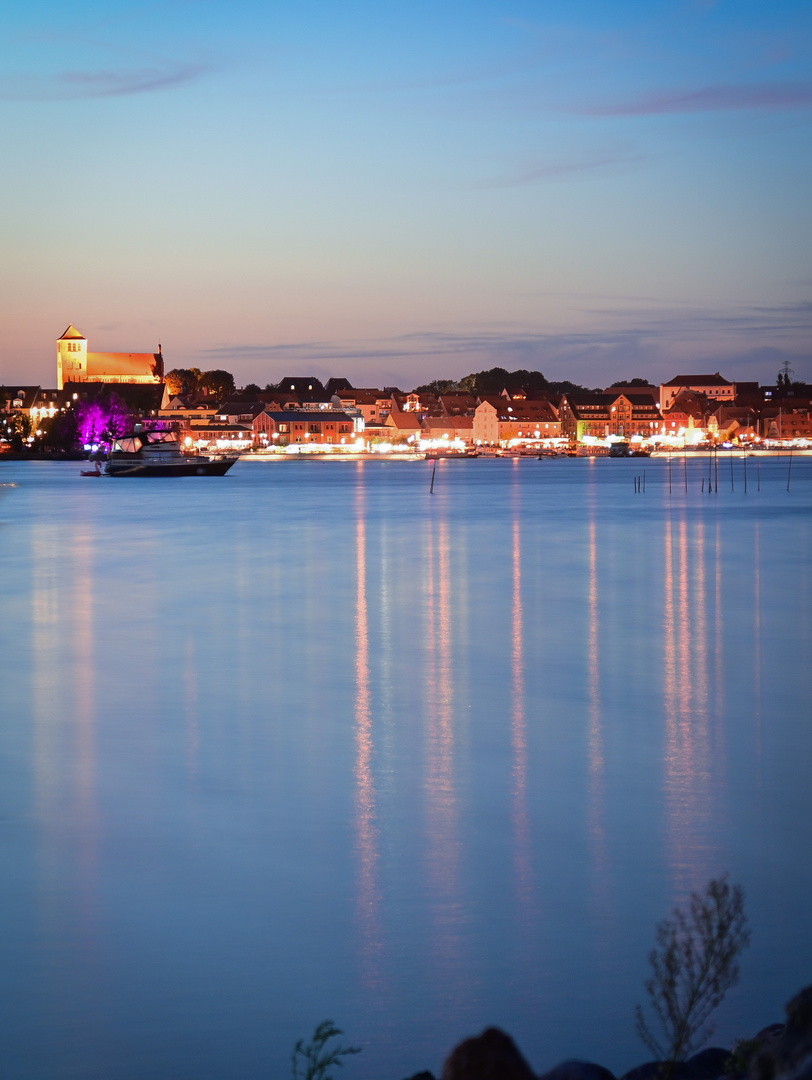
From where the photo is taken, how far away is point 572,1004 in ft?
16.5

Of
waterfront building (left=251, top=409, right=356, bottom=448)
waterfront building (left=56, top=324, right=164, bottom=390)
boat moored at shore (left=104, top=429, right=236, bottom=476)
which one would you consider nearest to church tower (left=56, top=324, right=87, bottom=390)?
waterfront building (left=56, top=324, right=164, bottom=390)

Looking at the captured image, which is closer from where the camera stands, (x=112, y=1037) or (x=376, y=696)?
(x=112, y=1037)

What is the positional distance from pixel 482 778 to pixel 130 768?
241 cm

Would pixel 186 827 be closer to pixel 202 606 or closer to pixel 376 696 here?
pixel 376 696

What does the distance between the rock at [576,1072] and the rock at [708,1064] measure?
47 centimetres

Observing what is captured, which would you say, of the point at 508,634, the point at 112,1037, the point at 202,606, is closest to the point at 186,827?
the point at 112,1037

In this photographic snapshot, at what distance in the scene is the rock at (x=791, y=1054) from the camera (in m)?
2.66

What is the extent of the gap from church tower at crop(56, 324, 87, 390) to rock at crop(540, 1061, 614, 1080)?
173 m

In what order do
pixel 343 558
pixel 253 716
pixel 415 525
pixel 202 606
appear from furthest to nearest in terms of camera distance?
pixel 415 525
pixel 343 558
pixel 202 606
pixel 253 716

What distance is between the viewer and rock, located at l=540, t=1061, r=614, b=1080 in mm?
3531

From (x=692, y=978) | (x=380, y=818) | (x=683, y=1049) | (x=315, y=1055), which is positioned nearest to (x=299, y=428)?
(x=380, y=818)

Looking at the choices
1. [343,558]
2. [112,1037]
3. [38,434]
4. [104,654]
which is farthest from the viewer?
[38,434]

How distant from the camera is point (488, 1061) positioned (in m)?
3.02

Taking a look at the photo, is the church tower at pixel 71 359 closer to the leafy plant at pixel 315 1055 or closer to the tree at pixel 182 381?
the tree at pixel 182 381
